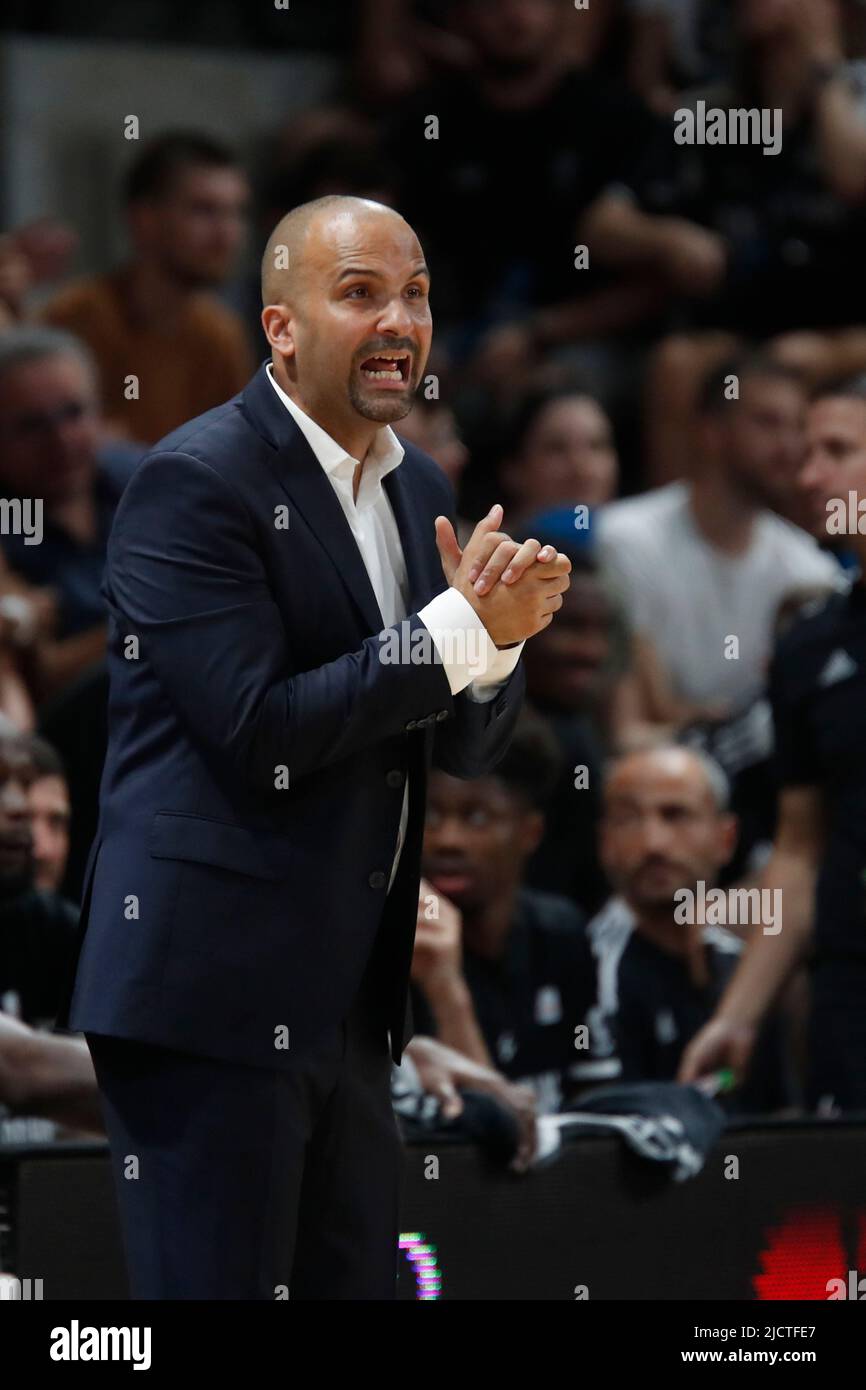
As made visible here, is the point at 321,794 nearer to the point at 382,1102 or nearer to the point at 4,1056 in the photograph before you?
the point at 382,1102

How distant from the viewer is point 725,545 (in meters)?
5.38

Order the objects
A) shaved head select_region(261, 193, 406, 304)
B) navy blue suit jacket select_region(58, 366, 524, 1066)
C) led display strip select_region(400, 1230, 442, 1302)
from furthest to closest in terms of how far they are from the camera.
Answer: led display strip select_region(400, 1230, 442, 1302) < shaved head select_region(261, 193, 406, 304) < navy blue suit jacket select_region(58, 366, 524, 1066)

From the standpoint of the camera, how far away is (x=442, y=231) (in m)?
5.76

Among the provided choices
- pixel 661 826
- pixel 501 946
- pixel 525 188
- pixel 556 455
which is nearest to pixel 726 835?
pixel 661 826

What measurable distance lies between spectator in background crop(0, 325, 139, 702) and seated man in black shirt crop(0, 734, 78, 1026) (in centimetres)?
77

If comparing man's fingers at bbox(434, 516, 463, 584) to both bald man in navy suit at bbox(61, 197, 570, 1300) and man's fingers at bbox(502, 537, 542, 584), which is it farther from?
man's fingers at bbox(502, 537, 542, 584)

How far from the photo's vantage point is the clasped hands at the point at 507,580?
2240 mm

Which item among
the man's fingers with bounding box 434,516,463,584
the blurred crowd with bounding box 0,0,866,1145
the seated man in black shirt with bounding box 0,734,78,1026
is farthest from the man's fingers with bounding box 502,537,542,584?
the seated man in black shirt with bounding box 0,734,78,1026

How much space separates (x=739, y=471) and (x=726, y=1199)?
8.04ft

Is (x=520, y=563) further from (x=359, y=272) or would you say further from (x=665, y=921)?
(x=665, y=921)

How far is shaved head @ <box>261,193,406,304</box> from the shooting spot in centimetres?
232

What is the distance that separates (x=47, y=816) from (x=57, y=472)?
0.95m

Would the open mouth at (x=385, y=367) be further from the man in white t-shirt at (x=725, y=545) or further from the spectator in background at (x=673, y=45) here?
the spectator in background at (x=673, y=45)
